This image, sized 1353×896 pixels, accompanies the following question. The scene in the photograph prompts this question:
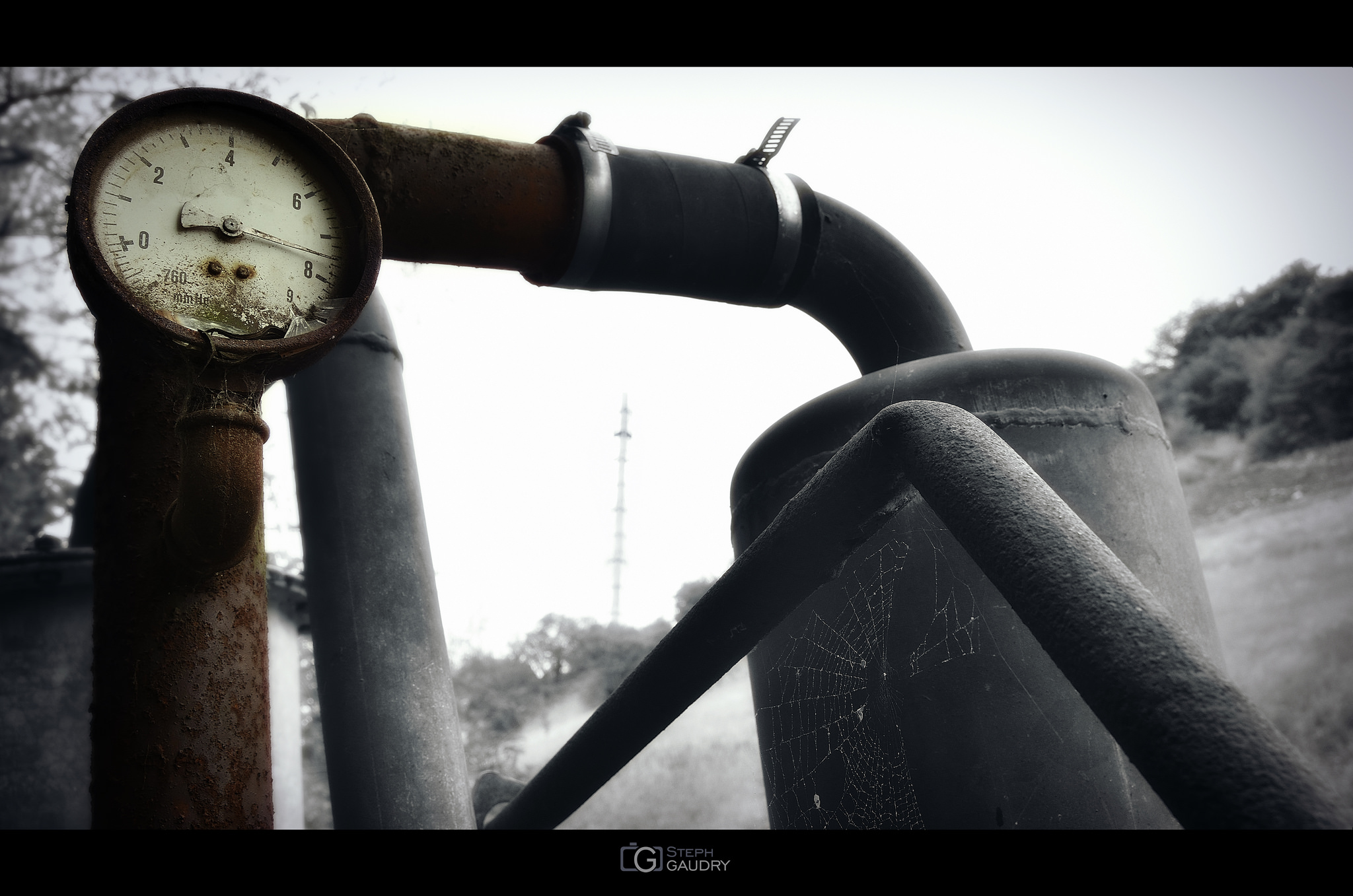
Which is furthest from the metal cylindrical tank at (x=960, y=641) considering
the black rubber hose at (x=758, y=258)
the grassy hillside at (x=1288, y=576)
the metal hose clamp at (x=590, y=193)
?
the grassy hillside at (x=1288, y=576)

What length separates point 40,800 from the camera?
8.27 ft

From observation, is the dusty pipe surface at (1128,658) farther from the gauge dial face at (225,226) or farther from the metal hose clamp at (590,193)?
the metal hose clamp at (590,193)

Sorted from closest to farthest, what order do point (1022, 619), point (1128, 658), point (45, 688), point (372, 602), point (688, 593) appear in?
point (1128, 658) → point (1022, 619) → point (372, 602) → point (45, 688) → point (688, 593)

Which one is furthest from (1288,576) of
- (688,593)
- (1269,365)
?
(688,593)

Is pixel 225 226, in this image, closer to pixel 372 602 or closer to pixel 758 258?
pixel 372 602

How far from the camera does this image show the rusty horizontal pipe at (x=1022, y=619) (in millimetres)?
722

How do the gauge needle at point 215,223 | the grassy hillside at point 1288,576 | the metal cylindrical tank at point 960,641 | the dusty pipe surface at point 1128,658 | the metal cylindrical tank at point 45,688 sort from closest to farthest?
1. the dusty pipe surface at point 1128,658
2. the gauge needle at point 215,223
3. the metal cylindrical tank at point 960,641
4. the metal cylindrical tank at point 45,688
5. the grassy hillside at point 1288,576

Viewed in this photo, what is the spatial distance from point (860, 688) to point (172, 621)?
1.13m

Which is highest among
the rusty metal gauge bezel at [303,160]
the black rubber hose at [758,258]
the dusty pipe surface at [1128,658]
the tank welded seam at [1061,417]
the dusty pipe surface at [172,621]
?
the black rubber hose at [758,258]

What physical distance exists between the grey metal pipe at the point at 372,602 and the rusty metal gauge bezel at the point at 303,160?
992 mm

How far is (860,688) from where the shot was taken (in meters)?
1.51
